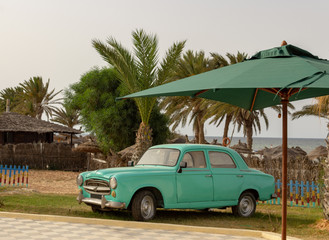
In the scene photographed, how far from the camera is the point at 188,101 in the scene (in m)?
34.9

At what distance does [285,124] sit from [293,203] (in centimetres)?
1038

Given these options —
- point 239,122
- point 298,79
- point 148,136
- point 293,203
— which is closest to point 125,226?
point 298,79

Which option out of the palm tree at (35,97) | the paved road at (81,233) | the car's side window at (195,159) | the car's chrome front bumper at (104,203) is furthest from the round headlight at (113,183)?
the palm tree at (35,97)

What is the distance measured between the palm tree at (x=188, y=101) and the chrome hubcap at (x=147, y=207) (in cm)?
2173

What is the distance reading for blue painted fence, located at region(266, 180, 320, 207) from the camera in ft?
51.9

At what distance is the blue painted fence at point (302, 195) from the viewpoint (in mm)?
15820

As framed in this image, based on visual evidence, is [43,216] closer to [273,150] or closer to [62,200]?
[62,200]

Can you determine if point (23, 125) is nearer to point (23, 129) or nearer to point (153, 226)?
point (23, 129)

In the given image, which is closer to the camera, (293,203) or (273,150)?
(293,203)

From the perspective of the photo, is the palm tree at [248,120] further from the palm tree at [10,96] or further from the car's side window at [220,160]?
the palm tree at [10,96]

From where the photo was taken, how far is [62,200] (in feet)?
47.5

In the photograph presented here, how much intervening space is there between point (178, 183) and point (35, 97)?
166 ft

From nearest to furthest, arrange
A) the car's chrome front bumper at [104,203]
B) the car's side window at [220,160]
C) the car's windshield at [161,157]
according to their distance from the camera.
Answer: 1. the car's chrome front bumper at [104,203]
2. the car's windshield at [161,157]
3. the car's side window at [220,160]

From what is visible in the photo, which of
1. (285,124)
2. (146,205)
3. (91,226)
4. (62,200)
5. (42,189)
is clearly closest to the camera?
(285,124)
